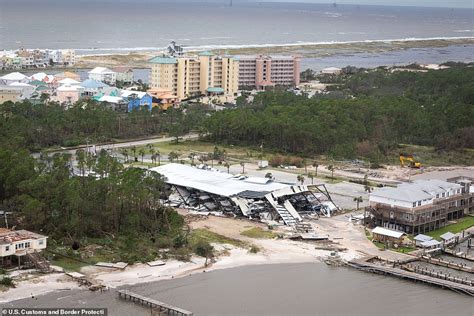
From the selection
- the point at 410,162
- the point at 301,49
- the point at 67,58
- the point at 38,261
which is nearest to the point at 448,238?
the point at 38,261

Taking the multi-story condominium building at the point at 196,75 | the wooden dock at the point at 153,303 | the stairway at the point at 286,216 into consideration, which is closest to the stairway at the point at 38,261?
the wooden dock at the point at 153,303

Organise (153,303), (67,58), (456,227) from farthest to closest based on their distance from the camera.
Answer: (67,58)
(456,227)
(153,303)

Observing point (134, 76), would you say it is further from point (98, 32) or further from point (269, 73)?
point (98, 32)

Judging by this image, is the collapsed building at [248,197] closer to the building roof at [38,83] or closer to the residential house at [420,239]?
the residential house at [420,239]

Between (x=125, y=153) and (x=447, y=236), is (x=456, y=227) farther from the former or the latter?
(x=125, y=153)

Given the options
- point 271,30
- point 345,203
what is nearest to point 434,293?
point 345,203

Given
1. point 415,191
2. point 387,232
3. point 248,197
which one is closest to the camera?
point 387,232
